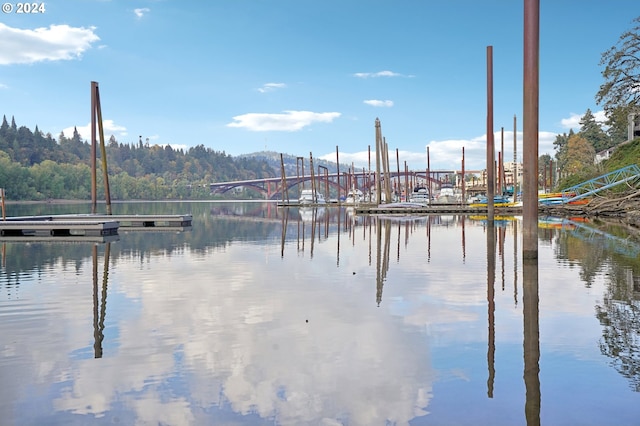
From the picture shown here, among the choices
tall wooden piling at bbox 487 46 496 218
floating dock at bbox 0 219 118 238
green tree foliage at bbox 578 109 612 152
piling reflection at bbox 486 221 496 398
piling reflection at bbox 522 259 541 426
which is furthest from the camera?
green tree foliage at bbox 578 109 612 152

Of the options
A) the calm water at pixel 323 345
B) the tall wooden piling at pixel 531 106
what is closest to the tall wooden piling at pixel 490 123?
the calm water at pixel 323 345

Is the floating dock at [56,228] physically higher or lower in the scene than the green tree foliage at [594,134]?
lower

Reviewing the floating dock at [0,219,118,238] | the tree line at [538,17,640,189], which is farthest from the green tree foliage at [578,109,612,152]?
the floating dock at [0,219,118,238]

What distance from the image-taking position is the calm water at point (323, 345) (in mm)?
5578

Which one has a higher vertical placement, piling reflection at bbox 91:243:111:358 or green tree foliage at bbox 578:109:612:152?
green tree foliage at bbox 578:109:612:152

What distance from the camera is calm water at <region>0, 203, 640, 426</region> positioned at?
5.58 m

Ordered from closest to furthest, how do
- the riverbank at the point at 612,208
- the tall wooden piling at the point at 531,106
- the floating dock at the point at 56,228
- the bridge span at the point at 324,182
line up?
the tall wooden piling at the point at 531,106 < the floating dock at the point at 56,228 < the riverbank at the point at 612,208 < the bridge span at the point at 324,182

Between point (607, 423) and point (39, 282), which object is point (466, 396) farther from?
point (39, 282)

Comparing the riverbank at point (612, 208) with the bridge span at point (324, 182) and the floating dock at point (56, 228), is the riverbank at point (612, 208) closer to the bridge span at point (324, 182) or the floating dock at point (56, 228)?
the floating dock at point (56, 228)

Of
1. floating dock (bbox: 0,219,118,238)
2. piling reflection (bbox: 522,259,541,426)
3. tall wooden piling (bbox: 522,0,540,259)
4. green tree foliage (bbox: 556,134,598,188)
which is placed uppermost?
green tree foliage (bbox: 556,134,598,188)

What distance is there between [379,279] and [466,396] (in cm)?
791

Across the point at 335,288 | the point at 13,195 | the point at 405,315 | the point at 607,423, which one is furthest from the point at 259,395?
the point at 13,195

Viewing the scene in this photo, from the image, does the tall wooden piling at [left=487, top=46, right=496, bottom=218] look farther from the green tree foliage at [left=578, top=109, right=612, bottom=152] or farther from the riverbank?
the green tree foliage at [left=578, top=109, right=612, bottom=152]

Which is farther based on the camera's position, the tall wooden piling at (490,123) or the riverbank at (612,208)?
the riverbank at (612,208)
